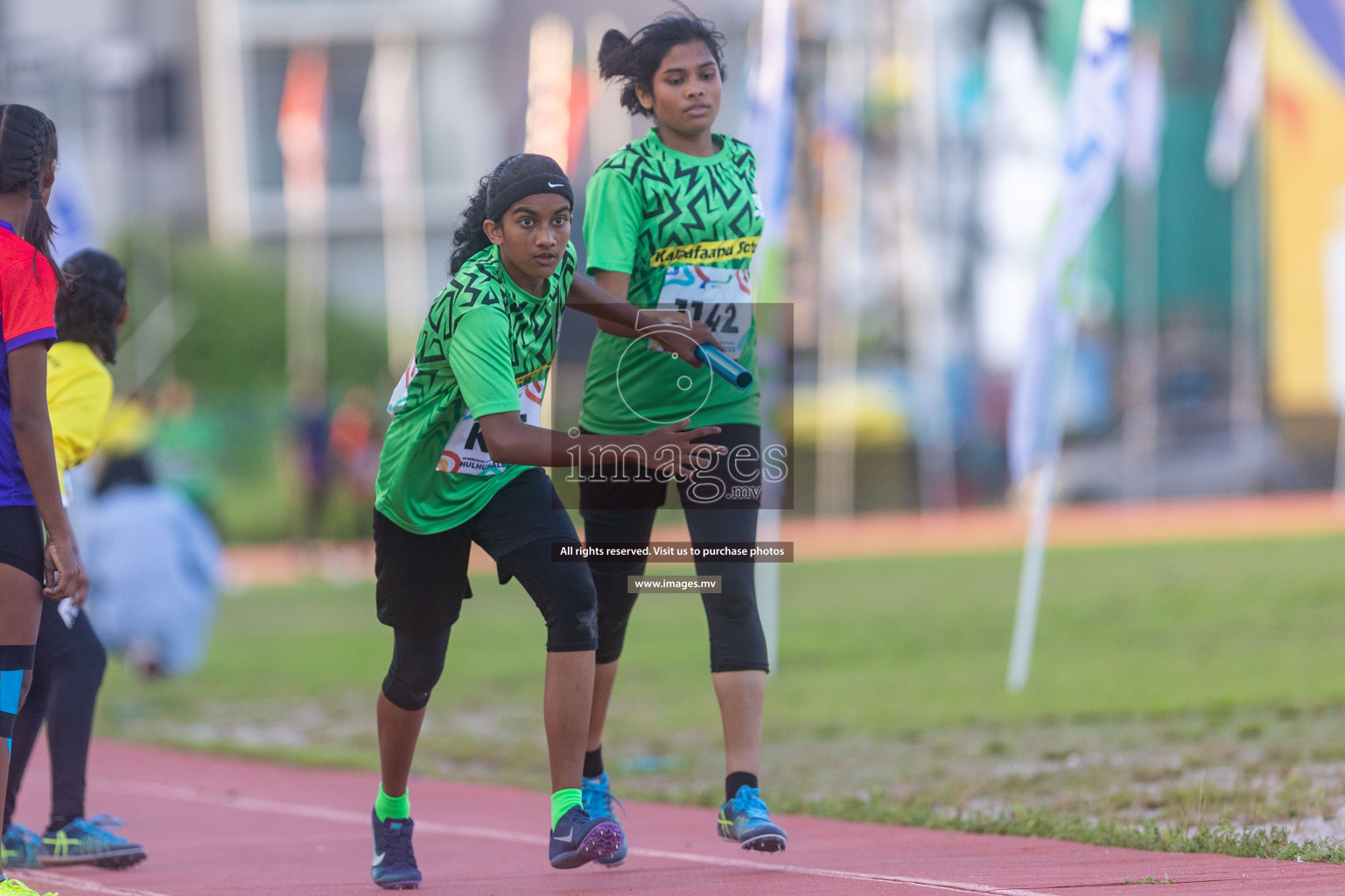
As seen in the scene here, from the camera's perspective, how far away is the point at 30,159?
4.15m

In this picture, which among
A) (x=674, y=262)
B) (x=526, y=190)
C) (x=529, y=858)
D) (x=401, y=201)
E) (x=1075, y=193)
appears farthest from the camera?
(x=401, y=201)

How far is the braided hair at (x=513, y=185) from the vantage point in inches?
178

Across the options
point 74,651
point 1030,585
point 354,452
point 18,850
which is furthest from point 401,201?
point 18,850

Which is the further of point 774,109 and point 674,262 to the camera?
point 774,109

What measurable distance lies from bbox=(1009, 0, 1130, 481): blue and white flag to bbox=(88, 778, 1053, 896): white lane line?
166 inches

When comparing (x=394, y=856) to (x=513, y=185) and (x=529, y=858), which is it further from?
(x=513, y=185)

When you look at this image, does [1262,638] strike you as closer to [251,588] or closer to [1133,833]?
[1133,833]

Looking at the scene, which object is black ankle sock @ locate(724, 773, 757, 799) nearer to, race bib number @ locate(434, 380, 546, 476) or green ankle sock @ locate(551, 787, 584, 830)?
green ankle sock @ locate(551, 787, 584, 830)

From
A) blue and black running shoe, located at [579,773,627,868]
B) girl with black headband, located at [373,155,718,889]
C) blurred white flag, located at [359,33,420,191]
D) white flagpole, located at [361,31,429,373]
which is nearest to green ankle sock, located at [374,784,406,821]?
girl with black headband, located at [373,155,718,889]

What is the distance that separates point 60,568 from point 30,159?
3.23 ft

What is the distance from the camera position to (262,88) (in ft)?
117

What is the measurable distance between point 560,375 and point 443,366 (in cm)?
2752

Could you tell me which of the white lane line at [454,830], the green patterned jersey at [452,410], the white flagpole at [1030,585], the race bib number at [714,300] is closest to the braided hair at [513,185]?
the green patterned jersey at [452,410]

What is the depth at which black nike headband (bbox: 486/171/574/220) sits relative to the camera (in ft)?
14.8
